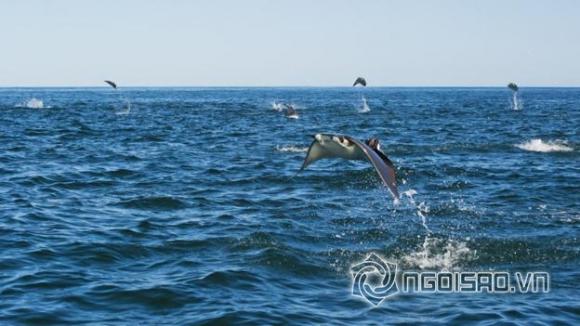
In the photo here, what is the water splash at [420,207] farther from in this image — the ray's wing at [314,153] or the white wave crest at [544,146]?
the white wave crest at [544,146]

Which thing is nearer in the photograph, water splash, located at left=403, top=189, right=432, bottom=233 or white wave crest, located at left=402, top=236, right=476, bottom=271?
white wave crest, located at left=402, top=236, right=476, bottom=271

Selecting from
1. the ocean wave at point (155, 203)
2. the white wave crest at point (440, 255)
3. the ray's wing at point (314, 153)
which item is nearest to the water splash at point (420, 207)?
the white wave crest at point (440, 255)

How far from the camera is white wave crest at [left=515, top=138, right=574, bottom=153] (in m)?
31.5

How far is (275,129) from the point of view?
1731 inches

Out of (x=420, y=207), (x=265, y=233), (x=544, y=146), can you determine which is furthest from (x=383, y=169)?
(x=544, y=146)

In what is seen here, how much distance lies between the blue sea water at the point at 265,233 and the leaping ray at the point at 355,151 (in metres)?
Result: 1.84

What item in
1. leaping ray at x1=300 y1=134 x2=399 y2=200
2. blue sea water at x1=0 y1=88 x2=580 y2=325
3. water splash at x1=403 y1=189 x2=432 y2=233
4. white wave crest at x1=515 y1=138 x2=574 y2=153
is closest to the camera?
blue sea water at x1=0 y1=88 x2=580 y2=325

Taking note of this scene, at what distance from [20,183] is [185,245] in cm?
941

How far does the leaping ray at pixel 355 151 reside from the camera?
10.7 metres

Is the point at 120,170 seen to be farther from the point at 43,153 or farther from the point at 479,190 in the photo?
the point at 479,190

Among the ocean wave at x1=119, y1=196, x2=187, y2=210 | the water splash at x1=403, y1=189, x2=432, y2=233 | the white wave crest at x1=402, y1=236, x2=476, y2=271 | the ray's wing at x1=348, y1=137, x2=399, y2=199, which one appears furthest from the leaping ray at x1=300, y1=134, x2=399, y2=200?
the ocean wave at x1=119, y1=196, x2=187, y2=210

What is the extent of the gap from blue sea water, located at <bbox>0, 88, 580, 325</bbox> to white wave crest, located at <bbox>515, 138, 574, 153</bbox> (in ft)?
3.83

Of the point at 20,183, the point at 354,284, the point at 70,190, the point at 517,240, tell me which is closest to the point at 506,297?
the point at 354,284

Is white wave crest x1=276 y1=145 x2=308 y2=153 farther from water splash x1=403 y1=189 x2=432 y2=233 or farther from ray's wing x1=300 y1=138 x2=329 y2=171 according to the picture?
ray's wing x1=300 y1=138 x2=329 y2=171
